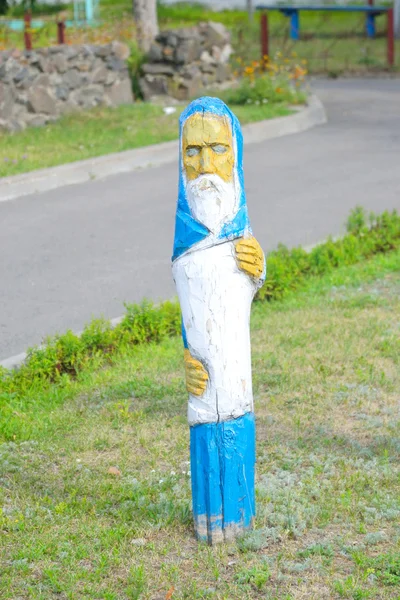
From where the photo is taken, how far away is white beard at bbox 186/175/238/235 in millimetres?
3994

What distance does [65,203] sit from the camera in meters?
10.9

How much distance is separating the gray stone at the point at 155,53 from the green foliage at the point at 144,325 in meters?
8.33

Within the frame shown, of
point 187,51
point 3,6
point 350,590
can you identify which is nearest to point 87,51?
point 187,51

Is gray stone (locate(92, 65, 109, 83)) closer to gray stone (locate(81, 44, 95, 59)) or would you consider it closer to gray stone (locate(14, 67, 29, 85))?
gray stone (locate(81, 44, 95, 59))

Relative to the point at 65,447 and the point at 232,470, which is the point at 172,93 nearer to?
the point at 65,447

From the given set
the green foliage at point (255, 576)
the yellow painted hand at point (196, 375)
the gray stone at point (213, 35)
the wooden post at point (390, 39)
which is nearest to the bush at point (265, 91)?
the gray stone at point (213, 35)

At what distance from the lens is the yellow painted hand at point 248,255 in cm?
400

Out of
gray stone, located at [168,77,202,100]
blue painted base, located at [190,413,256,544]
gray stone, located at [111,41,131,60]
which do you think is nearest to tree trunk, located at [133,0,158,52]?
gray stone, located at [168,77,202,100]

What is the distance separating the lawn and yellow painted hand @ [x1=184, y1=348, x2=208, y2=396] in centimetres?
73

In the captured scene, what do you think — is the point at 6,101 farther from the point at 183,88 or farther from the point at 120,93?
the point at 183,88

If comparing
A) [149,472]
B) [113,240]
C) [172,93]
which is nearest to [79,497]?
[149,472]

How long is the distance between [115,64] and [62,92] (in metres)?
1.45

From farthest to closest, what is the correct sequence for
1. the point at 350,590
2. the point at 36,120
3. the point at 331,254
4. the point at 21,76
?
the point at 36,120 → the point at 21,76 → the point at 331,254 → the point at 350,590

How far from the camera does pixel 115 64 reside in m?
15.7
